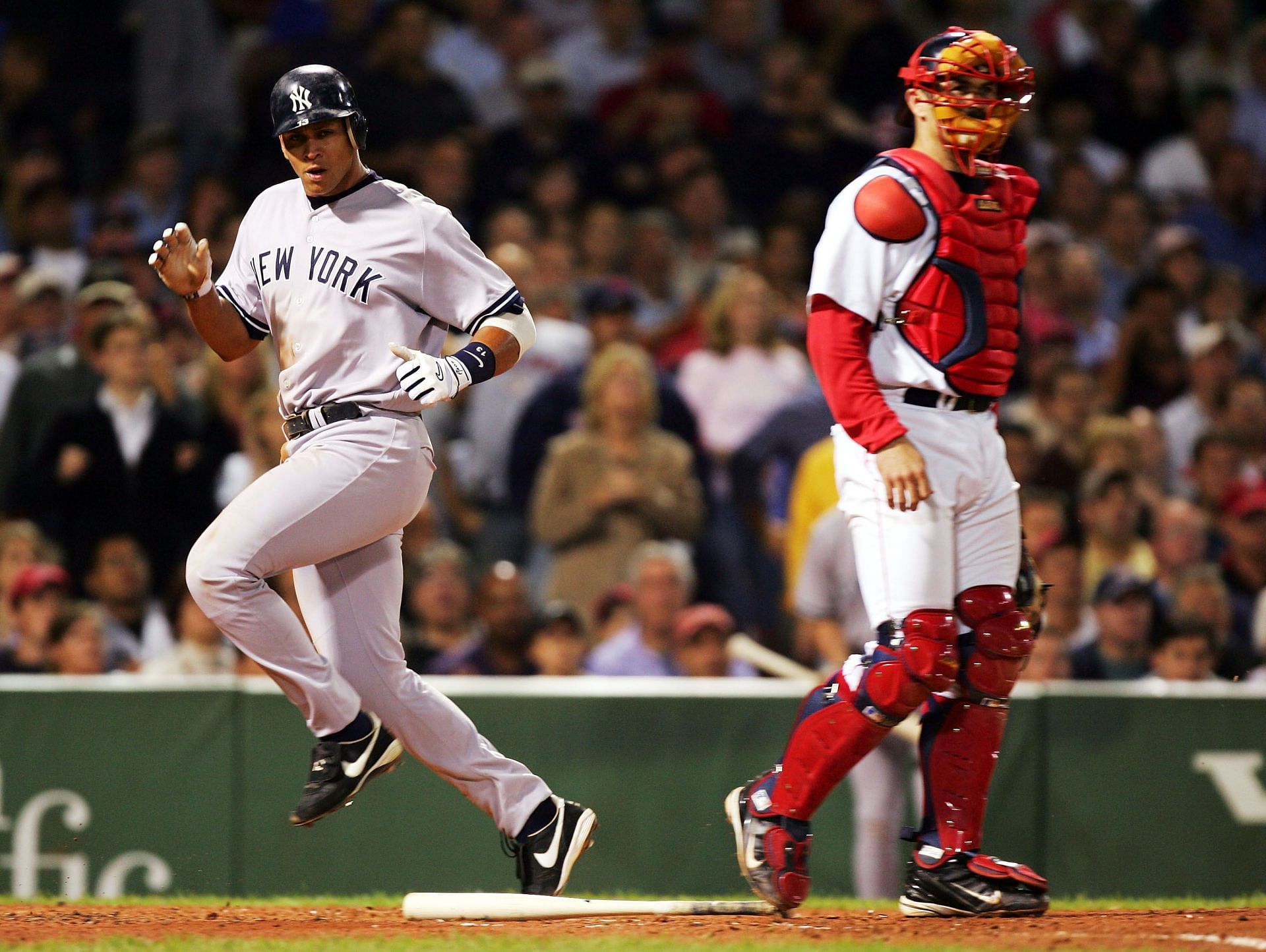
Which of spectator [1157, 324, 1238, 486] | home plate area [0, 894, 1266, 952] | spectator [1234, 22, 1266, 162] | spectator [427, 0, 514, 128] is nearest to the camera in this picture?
home plate area [0, 894, 1266, 952]

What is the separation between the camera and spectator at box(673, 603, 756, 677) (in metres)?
8.43

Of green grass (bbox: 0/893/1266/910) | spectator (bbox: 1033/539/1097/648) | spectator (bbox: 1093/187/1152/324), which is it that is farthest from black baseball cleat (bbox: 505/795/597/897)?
spectator (bbox: 1093/187/1152/324)

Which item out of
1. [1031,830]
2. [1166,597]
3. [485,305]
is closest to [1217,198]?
[1166,597]

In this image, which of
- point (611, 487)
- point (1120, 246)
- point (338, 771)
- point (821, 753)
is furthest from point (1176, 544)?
point (338, 771)

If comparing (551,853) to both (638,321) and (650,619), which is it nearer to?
(650,619)

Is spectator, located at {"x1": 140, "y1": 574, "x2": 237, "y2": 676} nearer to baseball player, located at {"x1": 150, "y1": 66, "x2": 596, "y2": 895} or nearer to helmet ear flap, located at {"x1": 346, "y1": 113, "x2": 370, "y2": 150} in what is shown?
baseball player, located at {"x1": 150, "y1": 66, "x2": 596, "y2": 895}

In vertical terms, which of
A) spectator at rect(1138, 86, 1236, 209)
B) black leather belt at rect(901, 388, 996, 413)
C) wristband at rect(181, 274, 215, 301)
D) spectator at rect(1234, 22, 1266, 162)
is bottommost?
black leather belt at rect(901, 388, 996, 413)

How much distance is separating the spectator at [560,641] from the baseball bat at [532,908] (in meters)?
2.86

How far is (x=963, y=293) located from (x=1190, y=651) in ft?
11.8

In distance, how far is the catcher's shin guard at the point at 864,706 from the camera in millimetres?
5086

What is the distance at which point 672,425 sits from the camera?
9398 millimetres

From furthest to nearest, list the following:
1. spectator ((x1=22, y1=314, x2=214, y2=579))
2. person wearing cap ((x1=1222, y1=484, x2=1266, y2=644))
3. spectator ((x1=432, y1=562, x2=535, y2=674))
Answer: person wearing cap ((x1=1222, y1=484, x2=1266, y2=644)) < spectator ((x1=22, y1=314, x2=214, y2=579)) < spectator ((x1=432, y1=562, x2=535, y2=674))

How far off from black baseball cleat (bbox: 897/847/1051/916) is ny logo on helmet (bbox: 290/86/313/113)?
2.59 metres

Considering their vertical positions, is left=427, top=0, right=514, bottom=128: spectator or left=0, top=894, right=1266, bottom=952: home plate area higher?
left=427, top=0, right=514, bottom=128: spectator
